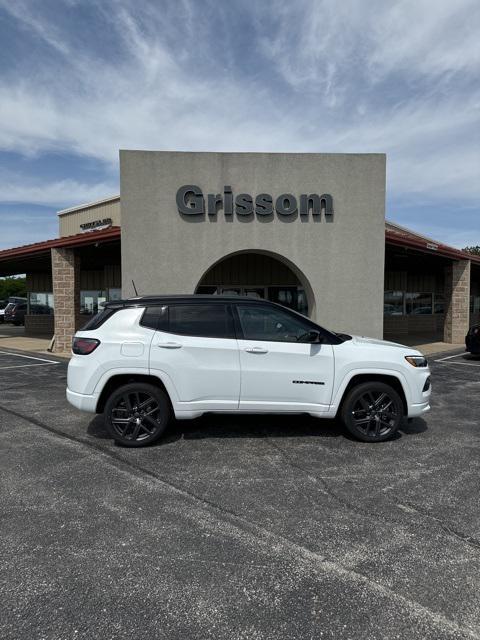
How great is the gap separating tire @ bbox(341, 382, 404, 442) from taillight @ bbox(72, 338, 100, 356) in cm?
308

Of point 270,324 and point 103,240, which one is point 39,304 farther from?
point 270,324

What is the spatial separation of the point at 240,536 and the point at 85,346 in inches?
116

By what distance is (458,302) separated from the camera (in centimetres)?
1719

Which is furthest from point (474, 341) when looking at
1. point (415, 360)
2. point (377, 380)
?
point (377, 380)

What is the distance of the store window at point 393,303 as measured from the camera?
70.4 feet

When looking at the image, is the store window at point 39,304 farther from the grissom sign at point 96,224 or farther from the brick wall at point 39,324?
the grissom sign at point 96,224

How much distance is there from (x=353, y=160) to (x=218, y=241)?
4206 mm

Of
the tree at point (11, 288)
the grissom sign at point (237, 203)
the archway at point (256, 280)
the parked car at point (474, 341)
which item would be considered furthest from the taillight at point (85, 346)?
the tree at point (11, 288)

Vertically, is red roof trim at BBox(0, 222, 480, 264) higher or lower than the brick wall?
higher

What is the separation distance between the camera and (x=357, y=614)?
7.87ft

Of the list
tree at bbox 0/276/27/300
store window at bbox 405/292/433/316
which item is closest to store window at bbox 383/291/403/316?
store window at bbox 405/292/433/316

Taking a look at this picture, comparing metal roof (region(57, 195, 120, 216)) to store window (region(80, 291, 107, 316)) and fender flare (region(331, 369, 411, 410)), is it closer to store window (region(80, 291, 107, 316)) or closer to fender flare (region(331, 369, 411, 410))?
store window (region(80, 291, 107, 316))

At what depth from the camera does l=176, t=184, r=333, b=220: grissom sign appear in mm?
11211

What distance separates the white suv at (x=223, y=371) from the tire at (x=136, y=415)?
0.01 metres
